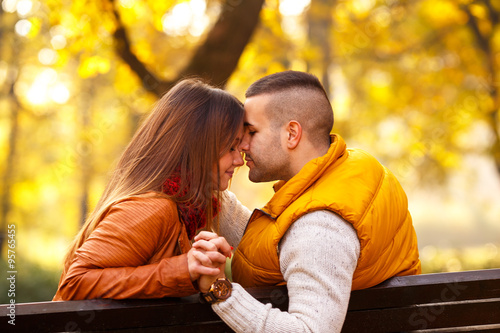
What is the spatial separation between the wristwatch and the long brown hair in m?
0.49

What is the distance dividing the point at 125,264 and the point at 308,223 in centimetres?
75

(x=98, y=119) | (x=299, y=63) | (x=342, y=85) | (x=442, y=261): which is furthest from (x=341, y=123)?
(x=98, y=119)

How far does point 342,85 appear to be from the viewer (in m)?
15.2

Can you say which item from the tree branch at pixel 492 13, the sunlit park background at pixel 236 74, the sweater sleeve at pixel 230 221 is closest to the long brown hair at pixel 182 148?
Answer: the sweater sleeve at pixel 230 221

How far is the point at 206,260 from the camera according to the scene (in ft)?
6.41

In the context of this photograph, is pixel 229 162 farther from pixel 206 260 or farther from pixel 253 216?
pixel 206 260

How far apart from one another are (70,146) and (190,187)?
499 inches

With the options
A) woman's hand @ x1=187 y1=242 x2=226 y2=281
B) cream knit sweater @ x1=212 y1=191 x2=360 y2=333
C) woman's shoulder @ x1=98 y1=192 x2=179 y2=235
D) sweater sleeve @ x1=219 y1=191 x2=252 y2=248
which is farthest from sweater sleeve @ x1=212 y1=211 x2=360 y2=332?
sweater sleeve @ x1=219 y1=191 x2=252 y2=248

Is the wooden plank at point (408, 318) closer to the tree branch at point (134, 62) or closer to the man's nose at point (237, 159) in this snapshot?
the man's nose at point (237, 159)

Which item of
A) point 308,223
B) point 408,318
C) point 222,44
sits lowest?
point 408,318

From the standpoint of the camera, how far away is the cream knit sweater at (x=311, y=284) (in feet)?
6.16

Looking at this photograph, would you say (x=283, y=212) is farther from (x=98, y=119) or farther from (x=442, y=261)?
(x=98, y=119)

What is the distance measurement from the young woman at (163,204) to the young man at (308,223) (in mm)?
172

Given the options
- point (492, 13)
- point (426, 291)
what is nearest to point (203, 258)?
point (426, 291)
